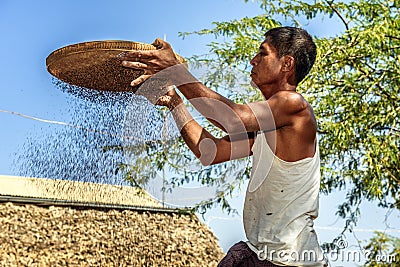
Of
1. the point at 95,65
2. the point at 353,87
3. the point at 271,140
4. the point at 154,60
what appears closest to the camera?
the point at 154,60

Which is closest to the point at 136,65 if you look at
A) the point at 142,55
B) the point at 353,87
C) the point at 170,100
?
the point at 142,55

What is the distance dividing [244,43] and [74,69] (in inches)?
99.8

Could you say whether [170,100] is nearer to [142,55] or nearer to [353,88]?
[142,55]

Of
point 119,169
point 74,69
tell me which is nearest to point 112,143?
point 119,169

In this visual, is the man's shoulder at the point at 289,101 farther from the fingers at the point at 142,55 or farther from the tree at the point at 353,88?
the tree at the point at 353,88

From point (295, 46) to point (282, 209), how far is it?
0.42 meters

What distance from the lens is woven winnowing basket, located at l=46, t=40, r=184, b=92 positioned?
1937 millimetres

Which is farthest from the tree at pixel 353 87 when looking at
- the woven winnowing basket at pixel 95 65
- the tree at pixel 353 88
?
the woven winnowing basket at pixel 95 65

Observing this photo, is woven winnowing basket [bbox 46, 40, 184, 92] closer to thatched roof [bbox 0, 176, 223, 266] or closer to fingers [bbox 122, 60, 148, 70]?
fingers [bbox 122, 60, 148, 70]

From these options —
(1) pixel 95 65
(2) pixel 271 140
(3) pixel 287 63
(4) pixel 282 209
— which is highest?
(1) pixel 95 65

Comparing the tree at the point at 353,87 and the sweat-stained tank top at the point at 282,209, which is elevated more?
the tree at the point at 353,87

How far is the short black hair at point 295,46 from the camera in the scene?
1661 mm

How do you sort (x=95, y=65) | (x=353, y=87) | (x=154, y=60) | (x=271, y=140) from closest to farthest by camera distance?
(x=154, y=60), (x=271, y=140), (x=95, y=65), (x=353, y=87)

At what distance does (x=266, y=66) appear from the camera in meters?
1.66
